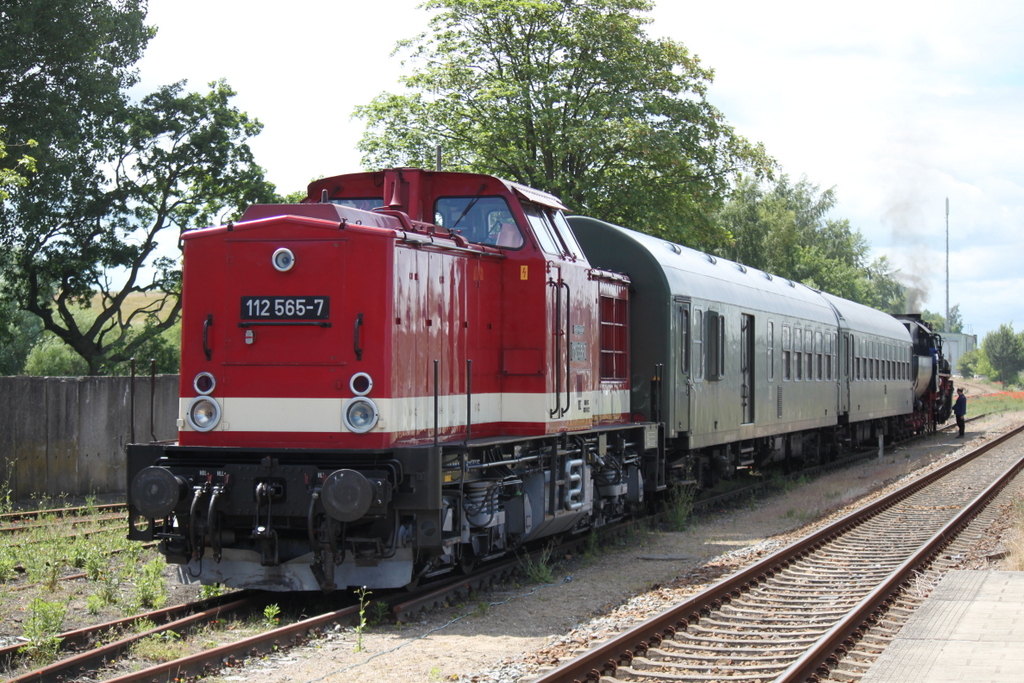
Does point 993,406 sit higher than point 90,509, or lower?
higher

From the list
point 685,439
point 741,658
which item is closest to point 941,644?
point 741,658

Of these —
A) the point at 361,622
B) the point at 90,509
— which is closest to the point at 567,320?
the point at 361,622

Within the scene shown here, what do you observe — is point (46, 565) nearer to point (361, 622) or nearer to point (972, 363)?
point (361, 622)

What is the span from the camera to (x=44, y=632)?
6.77 meters

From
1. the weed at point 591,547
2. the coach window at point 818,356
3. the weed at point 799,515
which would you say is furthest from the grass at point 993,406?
the weed at point 591,547

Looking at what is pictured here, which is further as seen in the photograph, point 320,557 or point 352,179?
point 352,179

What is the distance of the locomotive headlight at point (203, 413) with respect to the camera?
8.23m

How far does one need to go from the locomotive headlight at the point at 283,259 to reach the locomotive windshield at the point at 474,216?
174 centimetres

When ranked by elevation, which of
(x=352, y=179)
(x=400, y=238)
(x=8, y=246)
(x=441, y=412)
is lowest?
(x=441, y=412)

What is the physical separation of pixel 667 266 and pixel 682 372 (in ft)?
4.75

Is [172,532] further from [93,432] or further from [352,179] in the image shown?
[93,432]

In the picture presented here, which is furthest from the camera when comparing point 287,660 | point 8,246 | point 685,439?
point 8,246

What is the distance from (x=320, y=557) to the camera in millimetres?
7836

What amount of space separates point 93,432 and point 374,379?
1042 centimetres
